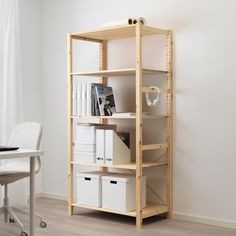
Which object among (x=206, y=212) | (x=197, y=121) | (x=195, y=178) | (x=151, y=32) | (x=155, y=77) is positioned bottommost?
(x=206, y=212)

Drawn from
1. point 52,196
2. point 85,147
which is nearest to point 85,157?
point 85,147

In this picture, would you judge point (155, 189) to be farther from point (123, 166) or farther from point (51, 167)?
point (51, 167)

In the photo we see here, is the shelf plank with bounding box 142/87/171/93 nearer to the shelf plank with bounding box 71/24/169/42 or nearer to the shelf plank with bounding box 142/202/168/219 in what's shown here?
the shelf plank with bounding box 71/24/169/42

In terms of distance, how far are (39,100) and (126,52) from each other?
52.4 inches

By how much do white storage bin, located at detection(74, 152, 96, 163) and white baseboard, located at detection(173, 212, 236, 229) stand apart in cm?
90

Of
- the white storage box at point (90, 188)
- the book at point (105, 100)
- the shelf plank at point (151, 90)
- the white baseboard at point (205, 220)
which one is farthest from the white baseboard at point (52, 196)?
the shelf plank at point (151, 90)

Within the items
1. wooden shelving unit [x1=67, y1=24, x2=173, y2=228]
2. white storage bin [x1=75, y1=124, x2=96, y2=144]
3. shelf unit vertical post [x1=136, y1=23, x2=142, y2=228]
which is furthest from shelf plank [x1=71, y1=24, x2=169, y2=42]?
white storage bin [x1=75, y1=124, x2=96, y2=144]

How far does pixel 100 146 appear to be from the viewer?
166 inches

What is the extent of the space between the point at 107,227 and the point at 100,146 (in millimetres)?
724

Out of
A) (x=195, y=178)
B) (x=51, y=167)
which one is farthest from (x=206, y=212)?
(x=51, y=167)

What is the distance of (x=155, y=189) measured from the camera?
172 inches

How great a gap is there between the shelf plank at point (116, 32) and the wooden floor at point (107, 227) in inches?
66.2

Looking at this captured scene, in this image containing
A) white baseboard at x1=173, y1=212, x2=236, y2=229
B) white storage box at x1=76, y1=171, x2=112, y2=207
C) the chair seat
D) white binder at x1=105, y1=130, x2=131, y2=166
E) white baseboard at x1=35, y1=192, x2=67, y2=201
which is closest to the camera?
the chair seat

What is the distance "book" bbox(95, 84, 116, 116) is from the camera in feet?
14.1
